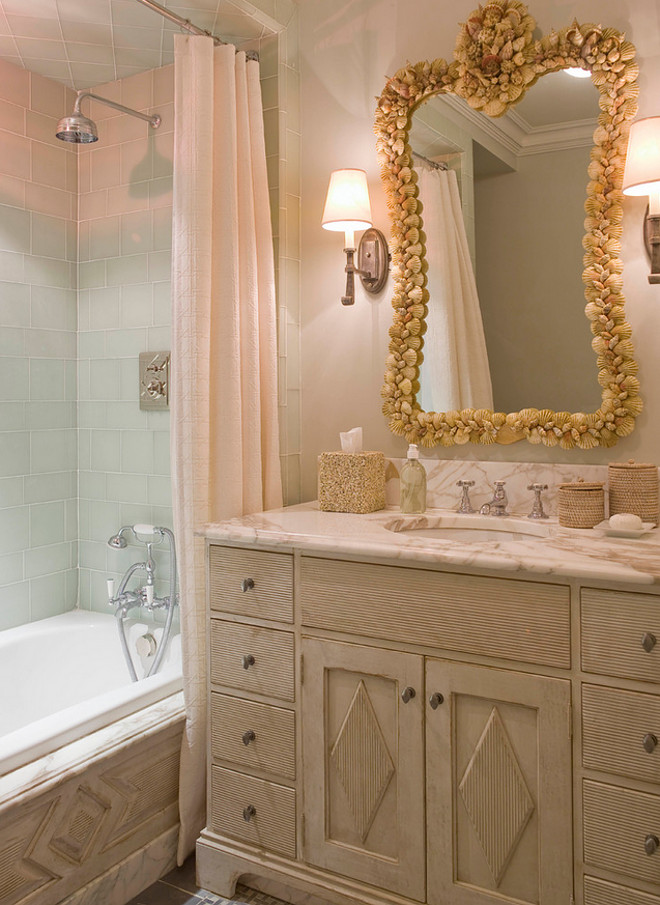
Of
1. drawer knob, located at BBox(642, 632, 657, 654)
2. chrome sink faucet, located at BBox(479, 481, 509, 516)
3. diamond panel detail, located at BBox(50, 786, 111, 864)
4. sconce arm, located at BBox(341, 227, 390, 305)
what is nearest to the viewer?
drawer knob, located at BBox(642, 632, 657, 654)

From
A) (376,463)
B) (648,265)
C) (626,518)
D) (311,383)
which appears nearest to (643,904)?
(626,518)

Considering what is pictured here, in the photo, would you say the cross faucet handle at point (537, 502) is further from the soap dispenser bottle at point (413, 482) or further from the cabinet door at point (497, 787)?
the cabinet door at point (497, 787)

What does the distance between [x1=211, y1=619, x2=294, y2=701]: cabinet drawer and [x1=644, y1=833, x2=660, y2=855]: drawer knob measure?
820 millimetres

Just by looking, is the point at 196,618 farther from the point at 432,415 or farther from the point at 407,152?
the point at 407,152

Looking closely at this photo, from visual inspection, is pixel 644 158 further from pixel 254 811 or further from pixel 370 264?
pixel 254 811

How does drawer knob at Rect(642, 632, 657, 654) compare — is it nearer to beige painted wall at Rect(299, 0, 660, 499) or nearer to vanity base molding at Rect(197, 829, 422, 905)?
beige painted wall at Rect(299, 0, 660, 499)

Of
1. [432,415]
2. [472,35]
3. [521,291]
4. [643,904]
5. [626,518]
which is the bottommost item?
[643,904]

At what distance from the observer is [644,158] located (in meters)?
1.81

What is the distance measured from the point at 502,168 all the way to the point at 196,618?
1.49 m

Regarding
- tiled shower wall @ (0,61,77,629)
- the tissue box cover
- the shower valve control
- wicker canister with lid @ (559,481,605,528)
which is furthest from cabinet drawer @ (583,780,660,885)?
tiled shower wall @ (0,61,77,629)

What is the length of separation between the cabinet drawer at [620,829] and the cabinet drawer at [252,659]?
718 mm

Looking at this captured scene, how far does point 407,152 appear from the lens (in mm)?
2264

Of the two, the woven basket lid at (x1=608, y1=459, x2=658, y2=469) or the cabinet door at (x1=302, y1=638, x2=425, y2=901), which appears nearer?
the cabinet door at (x1=302, y1=638, x2=425, y2=901)

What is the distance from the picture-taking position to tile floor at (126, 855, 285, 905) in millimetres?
1944
